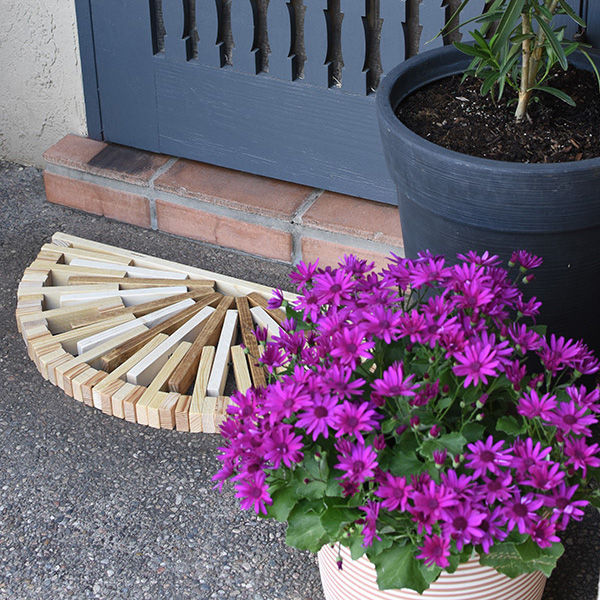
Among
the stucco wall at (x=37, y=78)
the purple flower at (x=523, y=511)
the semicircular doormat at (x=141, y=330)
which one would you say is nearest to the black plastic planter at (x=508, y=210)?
the semicircular doormat at (x=141, y=330)

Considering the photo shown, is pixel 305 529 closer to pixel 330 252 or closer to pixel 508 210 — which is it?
pixel 508 210

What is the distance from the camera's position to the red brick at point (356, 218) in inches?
95.3

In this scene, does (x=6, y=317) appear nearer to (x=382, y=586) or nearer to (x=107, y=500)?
(x=107, y=500)

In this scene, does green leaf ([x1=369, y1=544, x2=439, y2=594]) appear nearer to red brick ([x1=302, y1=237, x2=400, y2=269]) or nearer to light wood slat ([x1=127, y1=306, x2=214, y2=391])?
light wood slat ([x1=127, y1=306, x2=214, y2=391])

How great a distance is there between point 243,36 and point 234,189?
45 centimetres

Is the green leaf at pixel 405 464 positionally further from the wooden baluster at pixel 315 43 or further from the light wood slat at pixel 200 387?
the wooden baluster at pixel 315 43

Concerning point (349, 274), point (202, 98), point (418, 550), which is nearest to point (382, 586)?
point (418, 550)

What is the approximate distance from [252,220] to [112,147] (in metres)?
0.62

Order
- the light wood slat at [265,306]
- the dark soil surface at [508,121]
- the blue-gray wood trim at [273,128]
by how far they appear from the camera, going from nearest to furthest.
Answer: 1. the dark soil surface at [508,121]
2. the light wood slat at [265,306]
3. the blue-gray wood trim at [273,128]

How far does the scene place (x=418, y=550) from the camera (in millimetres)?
1260

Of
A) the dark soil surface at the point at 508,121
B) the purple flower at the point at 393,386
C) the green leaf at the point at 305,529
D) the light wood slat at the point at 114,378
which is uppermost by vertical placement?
the dark soil surface at the point at 508,121

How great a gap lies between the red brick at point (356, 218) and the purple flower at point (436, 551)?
1320 millimetres

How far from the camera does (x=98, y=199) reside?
2822 mm

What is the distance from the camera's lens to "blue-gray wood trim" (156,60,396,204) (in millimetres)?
2473
